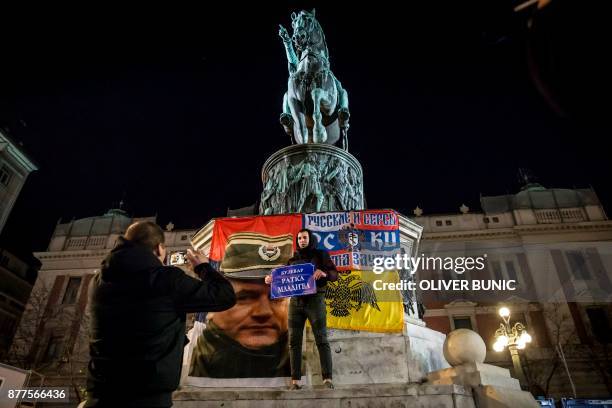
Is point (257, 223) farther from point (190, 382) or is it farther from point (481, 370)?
point (481, 370)

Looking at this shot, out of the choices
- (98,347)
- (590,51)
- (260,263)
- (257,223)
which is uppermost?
(257,223)

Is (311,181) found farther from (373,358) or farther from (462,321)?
(462,321)

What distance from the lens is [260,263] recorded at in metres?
5.80

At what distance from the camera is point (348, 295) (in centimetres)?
537

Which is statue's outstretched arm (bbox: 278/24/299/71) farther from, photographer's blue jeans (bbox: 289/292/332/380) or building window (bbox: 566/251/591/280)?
building window (bbox: 566/251/591/280)

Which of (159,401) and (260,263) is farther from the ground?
(260,263)

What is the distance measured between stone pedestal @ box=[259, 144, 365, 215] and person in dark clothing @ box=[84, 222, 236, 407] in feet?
18.1

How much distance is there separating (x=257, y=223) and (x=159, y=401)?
4.73m

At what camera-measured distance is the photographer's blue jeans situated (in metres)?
3.94

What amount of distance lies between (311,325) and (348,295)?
1449mm

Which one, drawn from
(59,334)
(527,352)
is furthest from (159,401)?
(59,334)

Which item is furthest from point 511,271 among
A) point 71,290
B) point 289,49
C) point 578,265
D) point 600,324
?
point 71,290

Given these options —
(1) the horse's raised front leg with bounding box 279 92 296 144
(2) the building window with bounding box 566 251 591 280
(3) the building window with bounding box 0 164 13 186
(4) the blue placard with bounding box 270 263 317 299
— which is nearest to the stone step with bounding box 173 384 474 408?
(4) the blue placard with bounding box 270 263 317 299

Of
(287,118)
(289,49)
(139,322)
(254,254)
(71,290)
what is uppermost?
(289,49)
